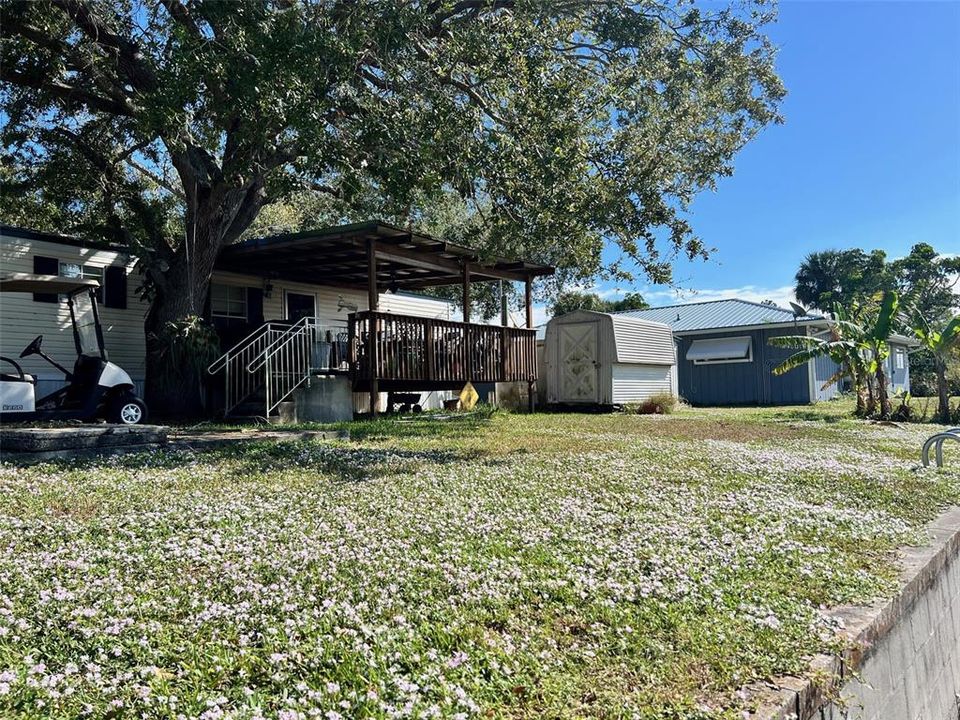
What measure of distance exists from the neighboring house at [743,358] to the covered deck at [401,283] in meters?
11.4

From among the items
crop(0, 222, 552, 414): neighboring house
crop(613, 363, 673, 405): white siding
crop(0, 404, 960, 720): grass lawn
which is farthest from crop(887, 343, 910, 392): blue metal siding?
crop(0, 404, 960, 720): grass lawn

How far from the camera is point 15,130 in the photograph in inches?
502

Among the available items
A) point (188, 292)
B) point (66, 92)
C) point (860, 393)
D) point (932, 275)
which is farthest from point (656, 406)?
point (932, 275)

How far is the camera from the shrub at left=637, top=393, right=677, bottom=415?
18891 mm

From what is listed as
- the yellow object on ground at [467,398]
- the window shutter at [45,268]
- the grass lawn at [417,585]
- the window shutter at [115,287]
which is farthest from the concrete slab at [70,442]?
the yellow object on ground at [467,398]

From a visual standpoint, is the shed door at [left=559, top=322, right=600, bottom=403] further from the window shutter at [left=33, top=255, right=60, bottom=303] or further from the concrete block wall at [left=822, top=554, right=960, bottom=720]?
the concrete block wall at [left=822, top=554, right=960, bottom=720]

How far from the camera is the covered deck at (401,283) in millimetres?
12727

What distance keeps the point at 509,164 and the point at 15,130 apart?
9.47m

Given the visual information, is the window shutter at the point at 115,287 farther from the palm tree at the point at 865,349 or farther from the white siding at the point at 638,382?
the palm tree at the point at 865,349

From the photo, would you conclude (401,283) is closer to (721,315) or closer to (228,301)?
(228,301)

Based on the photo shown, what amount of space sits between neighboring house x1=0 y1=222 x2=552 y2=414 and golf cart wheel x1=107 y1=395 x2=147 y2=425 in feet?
6.95

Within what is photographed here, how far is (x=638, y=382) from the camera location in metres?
20.1

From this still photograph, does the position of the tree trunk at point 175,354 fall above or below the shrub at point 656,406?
above

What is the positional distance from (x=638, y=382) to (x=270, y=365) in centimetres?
1127
